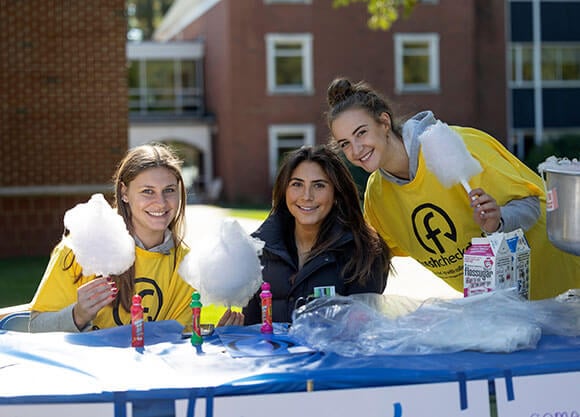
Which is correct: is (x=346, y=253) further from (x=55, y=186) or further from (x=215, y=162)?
(x=215, y=162)

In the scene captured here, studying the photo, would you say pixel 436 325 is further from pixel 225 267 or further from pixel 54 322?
pixel 54 322

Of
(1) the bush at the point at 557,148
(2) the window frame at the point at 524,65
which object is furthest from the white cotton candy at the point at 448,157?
(2) the window frame at the point at 524,65

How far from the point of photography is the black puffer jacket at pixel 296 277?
3191 millimetres

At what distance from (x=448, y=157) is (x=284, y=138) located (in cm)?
2045

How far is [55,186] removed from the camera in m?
9.89

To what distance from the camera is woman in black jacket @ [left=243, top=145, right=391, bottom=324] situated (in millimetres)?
3203

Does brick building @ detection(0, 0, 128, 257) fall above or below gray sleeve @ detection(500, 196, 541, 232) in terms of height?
above

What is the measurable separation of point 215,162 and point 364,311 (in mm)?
22450

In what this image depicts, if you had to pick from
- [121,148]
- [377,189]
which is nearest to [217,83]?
[121,148]

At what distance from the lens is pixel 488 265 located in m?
2.70

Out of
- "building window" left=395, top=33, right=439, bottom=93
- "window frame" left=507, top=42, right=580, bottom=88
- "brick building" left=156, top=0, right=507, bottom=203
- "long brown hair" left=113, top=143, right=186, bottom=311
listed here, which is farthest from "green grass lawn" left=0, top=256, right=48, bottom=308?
"window frame" left=507, top=42, right=580, bottom=88

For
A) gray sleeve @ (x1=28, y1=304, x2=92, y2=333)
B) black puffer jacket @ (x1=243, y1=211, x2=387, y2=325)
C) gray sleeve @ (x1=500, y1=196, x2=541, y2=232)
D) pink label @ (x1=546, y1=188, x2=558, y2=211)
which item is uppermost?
pink label @ (x1=546, y1=188, x2=558, y2=211)

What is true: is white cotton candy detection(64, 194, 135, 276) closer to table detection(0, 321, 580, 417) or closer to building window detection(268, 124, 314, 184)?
table detection(0, 321, 580, 417)

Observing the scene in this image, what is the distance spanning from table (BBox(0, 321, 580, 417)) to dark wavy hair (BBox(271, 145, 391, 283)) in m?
0.86
